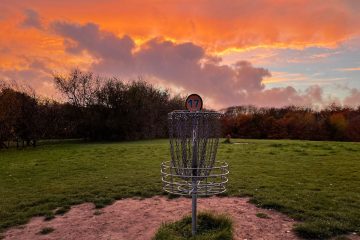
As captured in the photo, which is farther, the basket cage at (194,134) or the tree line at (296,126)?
the tree line at (296,126)

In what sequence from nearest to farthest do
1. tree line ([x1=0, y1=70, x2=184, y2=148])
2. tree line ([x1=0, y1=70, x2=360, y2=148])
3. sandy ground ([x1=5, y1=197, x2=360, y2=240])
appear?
sandy ground ([x1=5, y1=197, x2=360, y2=240]) < tree line ([x1=0, y1=70, x2=360, y2=148]) < tree line ([x1=0, y1=70, x2=184, y2=148])

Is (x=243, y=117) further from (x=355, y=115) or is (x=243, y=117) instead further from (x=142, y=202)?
(x=142, y=202)

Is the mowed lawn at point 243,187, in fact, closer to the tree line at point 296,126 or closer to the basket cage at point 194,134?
the basket cage at point 194,134

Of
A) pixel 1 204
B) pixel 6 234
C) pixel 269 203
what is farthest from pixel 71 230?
pixel 269 203

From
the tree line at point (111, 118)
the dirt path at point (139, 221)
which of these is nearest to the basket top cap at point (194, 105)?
the dirt path at point (139, 221)

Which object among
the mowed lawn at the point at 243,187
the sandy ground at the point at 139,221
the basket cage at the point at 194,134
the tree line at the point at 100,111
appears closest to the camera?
the basket cage at the point at 194,134

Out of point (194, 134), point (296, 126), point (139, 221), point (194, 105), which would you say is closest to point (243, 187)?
point (139, 221)

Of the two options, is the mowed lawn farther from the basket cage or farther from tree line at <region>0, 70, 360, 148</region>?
tree line at <region>0, 70, 360, 148</region>

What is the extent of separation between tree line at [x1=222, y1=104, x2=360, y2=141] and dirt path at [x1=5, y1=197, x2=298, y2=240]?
43.3 m

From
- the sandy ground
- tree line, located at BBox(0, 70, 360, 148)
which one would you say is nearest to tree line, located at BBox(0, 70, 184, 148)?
tree line, located at BBox(0, 70, 360, 148)

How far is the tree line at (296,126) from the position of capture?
176ft

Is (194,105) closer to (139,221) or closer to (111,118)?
(139,221)

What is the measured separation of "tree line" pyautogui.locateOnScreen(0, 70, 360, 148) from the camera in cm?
3428

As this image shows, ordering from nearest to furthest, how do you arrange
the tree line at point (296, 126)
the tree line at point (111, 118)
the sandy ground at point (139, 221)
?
the sandy ground at point (139, 221), the tree line at point (111, 118), the tree line at point (296, 126)
